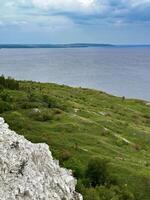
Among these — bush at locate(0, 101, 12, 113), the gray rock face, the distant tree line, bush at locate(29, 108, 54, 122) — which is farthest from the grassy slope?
the gray rock face

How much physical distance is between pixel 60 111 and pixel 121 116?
13.6 metres

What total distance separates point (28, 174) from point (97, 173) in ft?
21.9

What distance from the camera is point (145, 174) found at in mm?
25922

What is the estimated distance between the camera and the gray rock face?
17078 mm

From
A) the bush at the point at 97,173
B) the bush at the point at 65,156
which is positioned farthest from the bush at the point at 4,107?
the bush at the point at 97,173

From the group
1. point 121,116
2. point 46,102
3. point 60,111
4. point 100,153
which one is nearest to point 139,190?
point 100,153

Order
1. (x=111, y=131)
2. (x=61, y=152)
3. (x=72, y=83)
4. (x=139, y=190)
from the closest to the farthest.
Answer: (x=139, y=190)
(x=61, y=152)
(x=111, y=131)
(x=72, y=83)

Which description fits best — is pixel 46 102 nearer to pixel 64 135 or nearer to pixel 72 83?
pixel 64 135

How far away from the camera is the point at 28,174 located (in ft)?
60.6

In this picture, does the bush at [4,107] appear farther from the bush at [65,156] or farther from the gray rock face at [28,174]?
the gray rock face at [28,174]

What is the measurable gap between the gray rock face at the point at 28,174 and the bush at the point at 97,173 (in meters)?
3.44

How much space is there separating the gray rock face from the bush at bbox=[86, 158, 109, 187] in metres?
3.44

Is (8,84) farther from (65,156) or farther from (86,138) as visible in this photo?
(65,156)

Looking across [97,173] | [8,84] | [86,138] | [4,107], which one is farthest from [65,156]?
[8,84]
